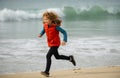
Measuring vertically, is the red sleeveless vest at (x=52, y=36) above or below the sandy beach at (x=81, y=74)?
above

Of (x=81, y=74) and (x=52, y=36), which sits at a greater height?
(x=52, y=36)

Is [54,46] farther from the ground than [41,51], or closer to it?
farther from the ground

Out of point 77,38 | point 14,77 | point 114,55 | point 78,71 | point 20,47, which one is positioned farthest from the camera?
point 77,38

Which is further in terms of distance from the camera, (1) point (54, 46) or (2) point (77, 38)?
(2) point (77, 38)

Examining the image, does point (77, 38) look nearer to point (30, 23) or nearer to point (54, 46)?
point (30, 23)

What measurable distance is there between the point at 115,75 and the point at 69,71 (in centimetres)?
63

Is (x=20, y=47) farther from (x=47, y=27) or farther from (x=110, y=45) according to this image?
(x=47, y=27)

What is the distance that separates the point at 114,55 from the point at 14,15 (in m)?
7.66

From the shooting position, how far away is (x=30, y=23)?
14336 millimetres

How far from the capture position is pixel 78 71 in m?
4.59

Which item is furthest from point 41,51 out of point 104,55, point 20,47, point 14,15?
point 14,15

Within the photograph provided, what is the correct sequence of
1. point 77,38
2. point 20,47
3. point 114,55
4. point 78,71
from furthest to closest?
1. point 77,38
2. point 20,47
3. point 114,55
4. point 78,71

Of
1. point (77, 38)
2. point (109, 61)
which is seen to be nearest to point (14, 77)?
point (109, 61)

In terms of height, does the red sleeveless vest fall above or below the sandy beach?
above
